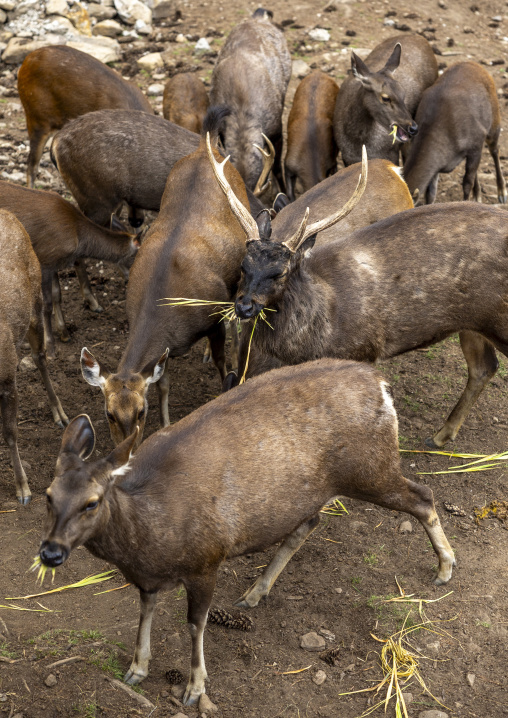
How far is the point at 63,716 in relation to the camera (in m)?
4.64

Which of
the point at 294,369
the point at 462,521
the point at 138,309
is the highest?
the point at 294,369

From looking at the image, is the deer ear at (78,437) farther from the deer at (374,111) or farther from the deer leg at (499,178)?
the deer leg at (499,178)

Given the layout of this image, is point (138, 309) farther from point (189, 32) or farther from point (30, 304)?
point (189, 32)

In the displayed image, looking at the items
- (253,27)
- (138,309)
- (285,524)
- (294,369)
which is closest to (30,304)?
(138,309)

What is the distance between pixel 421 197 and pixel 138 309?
Answer: 4.84 metres

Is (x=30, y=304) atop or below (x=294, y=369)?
below

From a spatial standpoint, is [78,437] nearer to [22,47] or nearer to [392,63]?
[392,63]

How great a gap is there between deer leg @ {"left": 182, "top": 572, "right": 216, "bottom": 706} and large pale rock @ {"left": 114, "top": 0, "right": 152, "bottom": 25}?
11.9 metres

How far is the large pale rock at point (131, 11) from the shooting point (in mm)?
14180

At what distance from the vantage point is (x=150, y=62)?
43.7 ft

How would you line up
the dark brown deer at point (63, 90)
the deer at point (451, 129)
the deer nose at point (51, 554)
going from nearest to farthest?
the deer nose at point (51, 554), the deer at point (451, 129), the dark brown deer at point (63, 90)

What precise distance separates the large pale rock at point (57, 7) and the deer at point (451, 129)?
6.54m

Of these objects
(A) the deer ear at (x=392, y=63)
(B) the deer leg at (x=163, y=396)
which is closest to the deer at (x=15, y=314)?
(B) the deer leg at (x=163, y=396)

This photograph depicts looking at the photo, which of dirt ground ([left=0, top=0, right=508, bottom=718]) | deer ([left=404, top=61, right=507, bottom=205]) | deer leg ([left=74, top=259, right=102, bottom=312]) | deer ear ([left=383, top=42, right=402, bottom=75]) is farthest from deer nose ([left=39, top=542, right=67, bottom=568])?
deer ear ([left=383, top=42, right=402, bottom=75])
